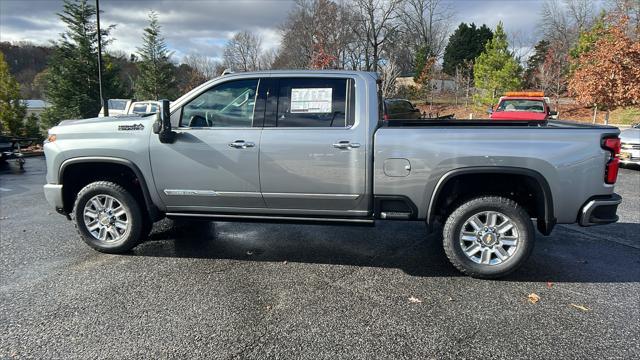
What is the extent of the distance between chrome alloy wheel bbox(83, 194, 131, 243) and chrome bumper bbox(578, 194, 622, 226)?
4542mm

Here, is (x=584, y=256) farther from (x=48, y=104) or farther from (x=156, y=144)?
(x=48, y=104)

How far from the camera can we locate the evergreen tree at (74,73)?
69.8 ft

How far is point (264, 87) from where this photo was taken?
434cm

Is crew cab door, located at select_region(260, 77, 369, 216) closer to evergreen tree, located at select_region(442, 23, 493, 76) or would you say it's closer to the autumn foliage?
the autumn foliage

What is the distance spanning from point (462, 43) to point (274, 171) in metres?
43.4

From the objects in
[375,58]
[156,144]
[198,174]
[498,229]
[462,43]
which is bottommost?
[498,229]

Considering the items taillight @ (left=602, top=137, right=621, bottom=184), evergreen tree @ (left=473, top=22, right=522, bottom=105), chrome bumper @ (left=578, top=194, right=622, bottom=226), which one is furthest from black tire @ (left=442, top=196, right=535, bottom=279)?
evergreen tree @ (left=473, top=22, right=522, bottom=105)

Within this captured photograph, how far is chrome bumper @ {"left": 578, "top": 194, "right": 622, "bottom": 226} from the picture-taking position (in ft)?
12.5

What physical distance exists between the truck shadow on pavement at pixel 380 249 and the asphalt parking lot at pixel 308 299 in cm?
2

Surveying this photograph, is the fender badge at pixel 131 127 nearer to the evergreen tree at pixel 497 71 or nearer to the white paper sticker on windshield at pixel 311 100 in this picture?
the white paper sticker on windshield at pixel 311 100

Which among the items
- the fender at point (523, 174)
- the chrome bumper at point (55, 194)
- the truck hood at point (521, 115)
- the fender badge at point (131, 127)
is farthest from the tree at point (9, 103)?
the fender at point (523, 174)

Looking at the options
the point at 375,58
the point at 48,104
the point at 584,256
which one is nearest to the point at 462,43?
the point at 375,58

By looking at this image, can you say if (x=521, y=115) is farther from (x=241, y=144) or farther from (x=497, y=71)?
(x=497, y=71)

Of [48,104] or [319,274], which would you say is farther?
[48,104]
